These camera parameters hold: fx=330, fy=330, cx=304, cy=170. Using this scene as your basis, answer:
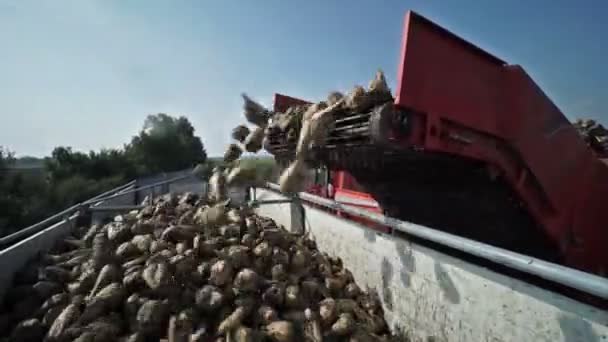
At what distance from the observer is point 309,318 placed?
2.40 m

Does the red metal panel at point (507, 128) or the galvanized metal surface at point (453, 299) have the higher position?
the red metal panel at point (507, 128)

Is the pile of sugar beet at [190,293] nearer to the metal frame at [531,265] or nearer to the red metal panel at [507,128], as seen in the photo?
the metal frame at [531,265]

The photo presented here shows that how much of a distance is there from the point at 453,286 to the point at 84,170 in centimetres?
A: 2583

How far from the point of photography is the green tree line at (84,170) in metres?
13.6

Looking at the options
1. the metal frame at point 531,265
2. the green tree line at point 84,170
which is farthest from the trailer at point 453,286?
the green tree line at point 84,170

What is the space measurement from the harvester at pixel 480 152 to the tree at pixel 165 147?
27336 millimetres

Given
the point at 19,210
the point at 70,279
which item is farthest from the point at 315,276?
the point at 19,210

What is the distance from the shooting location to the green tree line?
13625mm

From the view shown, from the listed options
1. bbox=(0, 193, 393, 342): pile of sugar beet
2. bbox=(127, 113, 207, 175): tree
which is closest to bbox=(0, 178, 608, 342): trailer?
bbox=(0, 193, 393, 342): pile of sugar beet

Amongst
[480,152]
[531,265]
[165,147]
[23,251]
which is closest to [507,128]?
[480,152]

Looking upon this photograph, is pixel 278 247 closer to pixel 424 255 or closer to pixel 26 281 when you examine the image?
pixel 424 255

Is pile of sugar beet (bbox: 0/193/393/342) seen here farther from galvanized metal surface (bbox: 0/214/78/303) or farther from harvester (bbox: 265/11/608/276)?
harvester (bbox: 265/11/608/276)

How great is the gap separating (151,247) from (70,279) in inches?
27.9

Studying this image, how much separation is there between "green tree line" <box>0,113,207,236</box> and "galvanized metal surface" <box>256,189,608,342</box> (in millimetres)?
13306
